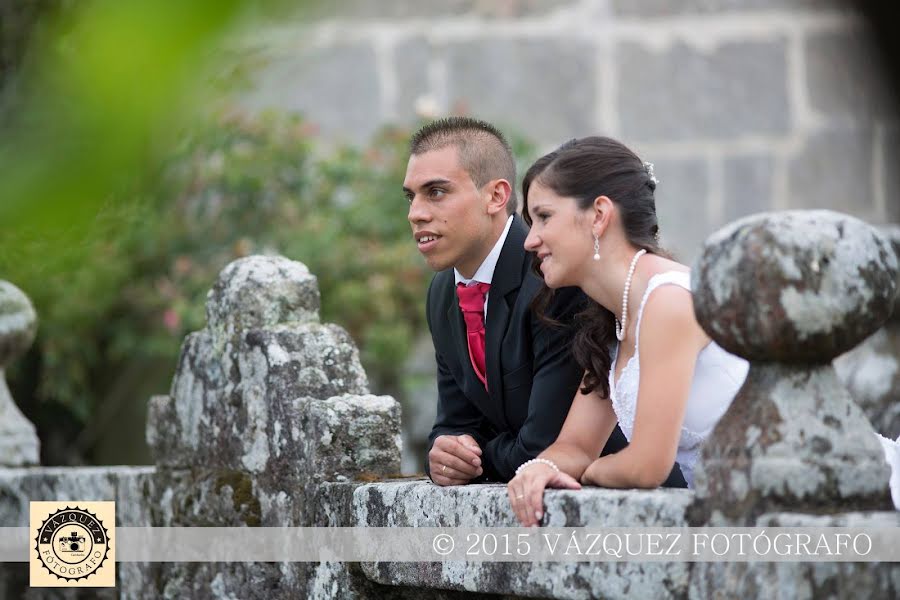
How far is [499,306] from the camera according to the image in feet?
10.6

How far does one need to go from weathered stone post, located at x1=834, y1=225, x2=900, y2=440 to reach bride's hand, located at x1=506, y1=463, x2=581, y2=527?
2612 millimetres

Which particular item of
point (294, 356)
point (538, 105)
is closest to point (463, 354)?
point (294, 356)

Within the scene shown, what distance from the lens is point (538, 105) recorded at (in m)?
7.55

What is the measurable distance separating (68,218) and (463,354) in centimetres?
271

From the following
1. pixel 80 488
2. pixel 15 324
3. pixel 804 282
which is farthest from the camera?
pixel 15 324

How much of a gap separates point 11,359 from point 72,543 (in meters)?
1.05

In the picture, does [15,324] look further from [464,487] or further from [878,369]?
[878,369]

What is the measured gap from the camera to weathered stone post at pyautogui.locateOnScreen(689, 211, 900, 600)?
1.84m

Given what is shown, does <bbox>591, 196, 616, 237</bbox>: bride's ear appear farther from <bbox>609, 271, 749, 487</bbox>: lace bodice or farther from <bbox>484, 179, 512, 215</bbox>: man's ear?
<bbox>484, 179, 512, 215</bbox>: man's ear

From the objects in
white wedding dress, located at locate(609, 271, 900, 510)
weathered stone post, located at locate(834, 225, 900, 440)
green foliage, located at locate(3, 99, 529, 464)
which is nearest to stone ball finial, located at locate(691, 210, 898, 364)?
white wedding dress, located at locate(609, 271, 900, 510)

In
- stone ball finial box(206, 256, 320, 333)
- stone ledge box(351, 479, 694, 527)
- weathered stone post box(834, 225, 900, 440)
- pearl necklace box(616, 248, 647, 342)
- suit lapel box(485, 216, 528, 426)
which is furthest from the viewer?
weathered stone post box(834, 225, 900, 440)

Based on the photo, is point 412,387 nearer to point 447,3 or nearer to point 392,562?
point 447,3

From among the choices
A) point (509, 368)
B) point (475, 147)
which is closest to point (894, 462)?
point (509, 368)

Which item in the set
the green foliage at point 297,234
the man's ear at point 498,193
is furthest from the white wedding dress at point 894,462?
the green foliage at point 297,234
